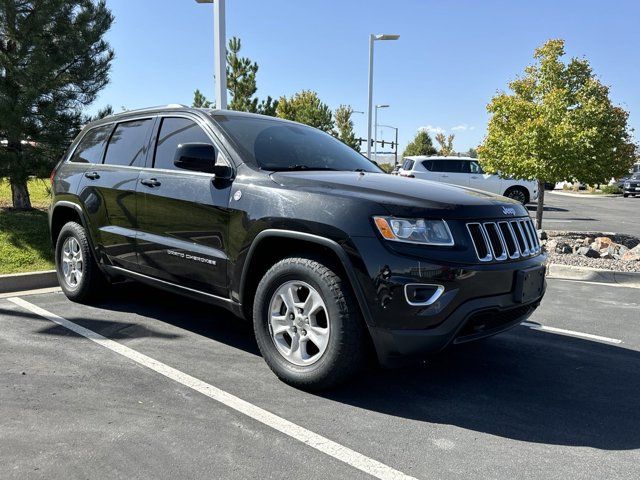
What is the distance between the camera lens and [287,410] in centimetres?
314

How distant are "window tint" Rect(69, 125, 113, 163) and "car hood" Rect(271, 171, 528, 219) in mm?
2369

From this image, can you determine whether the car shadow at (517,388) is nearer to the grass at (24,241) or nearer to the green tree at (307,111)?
the grass at (24,241)

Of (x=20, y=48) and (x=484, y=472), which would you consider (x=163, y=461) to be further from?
(x=20, y=48)

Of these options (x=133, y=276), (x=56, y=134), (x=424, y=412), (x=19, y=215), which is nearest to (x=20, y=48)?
(x=56, y=134)

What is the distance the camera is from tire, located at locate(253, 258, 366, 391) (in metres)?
3.11

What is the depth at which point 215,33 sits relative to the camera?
8.79 m

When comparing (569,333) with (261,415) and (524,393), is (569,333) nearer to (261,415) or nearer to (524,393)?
(524,393)

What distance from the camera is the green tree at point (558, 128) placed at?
9773 mm

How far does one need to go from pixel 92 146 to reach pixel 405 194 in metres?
3.46

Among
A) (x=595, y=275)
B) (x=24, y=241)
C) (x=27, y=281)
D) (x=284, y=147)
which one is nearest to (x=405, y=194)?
(x=284, y=147)

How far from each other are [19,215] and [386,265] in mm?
7277

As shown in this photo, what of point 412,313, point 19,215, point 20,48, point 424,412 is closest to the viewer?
point 412,313

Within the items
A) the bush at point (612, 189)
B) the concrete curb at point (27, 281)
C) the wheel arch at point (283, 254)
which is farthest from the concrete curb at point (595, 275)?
the bush at point (612, 189)

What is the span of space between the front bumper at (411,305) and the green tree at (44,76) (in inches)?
254
